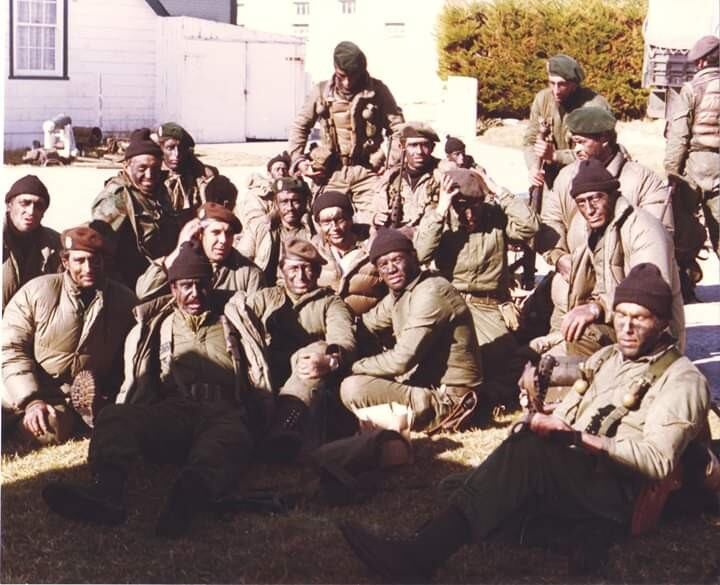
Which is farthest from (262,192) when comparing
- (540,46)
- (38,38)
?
(540,46)

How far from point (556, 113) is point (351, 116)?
1.78 m

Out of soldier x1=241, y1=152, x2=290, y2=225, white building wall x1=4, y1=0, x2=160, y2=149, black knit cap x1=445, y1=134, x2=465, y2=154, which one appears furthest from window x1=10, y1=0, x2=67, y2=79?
soldier x1=241, y1=152, x2=290, y2=225

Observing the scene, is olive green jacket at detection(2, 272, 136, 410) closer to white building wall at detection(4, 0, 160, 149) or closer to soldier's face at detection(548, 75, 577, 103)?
soldier's face at detection(548, 75, 577, 103)

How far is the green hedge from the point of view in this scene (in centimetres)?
2858

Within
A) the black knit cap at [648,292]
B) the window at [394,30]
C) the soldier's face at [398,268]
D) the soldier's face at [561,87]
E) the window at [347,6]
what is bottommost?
the soldier's face at [398,268]

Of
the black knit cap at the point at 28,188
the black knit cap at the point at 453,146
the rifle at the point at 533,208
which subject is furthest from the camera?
the black knit cap at the point at 453,146

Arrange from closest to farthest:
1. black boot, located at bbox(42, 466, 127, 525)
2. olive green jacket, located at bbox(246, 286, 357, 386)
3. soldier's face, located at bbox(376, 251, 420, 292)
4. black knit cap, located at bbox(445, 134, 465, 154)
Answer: black boot, located at bbox(42, 466, 127, 525), soldier's face, located at bbox(376, 251, 420, 292), olive green jacket, located at bbox(246, 286, 357, 386), black knit cap, located at bbox(445, 134, 465, 154)

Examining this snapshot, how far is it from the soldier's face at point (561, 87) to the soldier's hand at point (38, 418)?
4.93m

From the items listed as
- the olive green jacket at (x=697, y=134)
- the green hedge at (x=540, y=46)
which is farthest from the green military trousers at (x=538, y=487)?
the green hedge at (x=540, y=46)

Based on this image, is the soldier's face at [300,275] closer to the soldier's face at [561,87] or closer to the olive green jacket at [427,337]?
the olive green jacket at [427,337]

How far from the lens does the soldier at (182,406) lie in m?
6.03

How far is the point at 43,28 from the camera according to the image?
26484mm

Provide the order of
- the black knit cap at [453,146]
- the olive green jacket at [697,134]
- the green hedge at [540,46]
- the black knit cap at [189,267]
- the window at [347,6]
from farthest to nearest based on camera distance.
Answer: the window at [347,6] → the green hedge at [540,46] → the black knit cap at [453,146] → the olive green jacket at [697,134] → the black knit cap at [189,267]

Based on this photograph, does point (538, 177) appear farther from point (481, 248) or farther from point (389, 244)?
point (389, 244)
